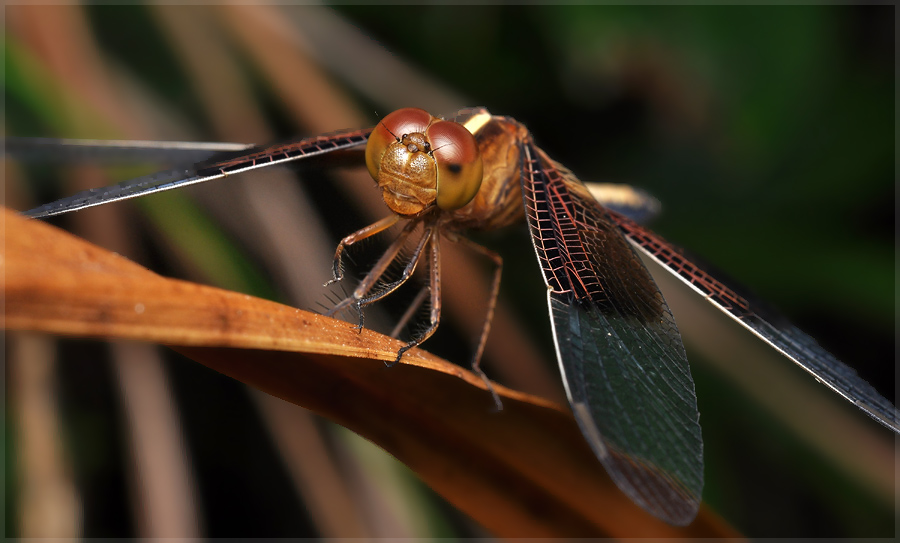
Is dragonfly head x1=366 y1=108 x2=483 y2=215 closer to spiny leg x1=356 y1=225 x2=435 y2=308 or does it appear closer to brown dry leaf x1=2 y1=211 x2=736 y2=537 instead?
spiny leg x1=356 y1=225 x2=435 y2=308

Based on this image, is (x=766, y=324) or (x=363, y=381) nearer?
(x=363, y=381)

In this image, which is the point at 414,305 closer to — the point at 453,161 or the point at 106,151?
the point at 453,161

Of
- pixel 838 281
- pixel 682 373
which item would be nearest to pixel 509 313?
pixel 682 373

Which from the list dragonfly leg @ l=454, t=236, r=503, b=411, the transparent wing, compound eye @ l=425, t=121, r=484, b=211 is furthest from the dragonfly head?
the transparent wing

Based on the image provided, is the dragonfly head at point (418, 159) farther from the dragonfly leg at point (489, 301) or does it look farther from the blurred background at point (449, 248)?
the dragonfly leg at point (489, 301)

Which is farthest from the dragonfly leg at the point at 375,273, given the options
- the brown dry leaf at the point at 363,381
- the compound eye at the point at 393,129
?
the brown dry leaf at the point at 363,381

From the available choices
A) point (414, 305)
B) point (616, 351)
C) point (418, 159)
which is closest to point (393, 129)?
point (418, 159)
